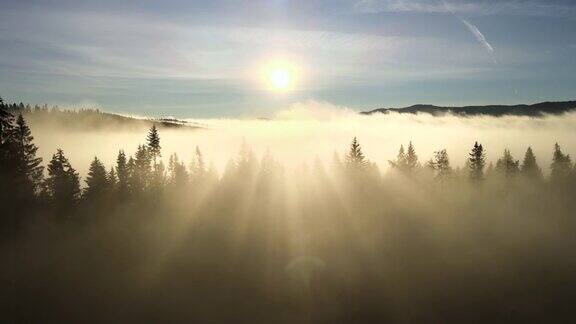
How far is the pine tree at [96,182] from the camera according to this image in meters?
67.0

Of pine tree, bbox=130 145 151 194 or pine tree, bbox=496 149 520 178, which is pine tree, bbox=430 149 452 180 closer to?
pine tree, bbox=496 149 520 178

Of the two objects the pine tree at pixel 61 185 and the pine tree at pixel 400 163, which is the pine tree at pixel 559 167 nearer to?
the pine tree at pixel 400 163

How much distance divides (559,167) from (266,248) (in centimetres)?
6919

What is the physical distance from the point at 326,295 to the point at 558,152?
239 feet

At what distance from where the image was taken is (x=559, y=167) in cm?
10231

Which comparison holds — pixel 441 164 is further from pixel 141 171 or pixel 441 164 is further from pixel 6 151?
pixel 6 151

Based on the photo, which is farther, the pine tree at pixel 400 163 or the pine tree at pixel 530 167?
the pine tree at pixel 530 167

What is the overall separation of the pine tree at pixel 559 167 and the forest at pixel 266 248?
10624 millimetres

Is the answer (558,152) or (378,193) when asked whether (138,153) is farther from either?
(558,152)

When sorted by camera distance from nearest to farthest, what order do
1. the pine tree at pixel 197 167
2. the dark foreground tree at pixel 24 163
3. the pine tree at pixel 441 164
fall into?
1. the dark foreground tree at pixel 24 163
2. the pine tree at pixel 441 164
3. the pine tree at pixel 197 167

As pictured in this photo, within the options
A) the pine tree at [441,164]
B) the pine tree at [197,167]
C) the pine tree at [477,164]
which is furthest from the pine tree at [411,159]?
the pine tree at [197,167]

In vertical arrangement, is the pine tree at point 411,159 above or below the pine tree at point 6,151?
below

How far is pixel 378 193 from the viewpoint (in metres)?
85.1

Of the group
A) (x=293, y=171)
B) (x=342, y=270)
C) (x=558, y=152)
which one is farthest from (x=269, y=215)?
(x=558, y=152)
